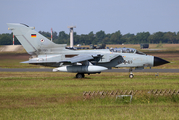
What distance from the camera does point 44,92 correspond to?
17.5m

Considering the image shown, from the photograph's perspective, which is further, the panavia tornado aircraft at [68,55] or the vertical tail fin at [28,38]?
the vertical tail fin at [28,38]

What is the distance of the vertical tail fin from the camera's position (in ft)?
85.9

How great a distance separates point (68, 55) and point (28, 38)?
13.5 ft

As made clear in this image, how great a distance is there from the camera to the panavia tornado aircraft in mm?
25922

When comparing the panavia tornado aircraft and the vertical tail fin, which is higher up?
the vertical tail fin

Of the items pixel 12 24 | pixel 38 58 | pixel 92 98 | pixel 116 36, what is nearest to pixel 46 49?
pixel 38 58

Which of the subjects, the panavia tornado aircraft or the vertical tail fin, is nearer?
the panavia tornado aircraft

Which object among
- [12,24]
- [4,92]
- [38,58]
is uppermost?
[12,24]

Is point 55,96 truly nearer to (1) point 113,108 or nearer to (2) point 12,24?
(1) point 113,108

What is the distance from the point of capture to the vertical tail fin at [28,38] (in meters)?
26.2

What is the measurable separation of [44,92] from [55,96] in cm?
166

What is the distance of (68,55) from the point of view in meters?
26.4

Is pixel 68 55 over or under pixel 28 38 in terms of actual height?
under

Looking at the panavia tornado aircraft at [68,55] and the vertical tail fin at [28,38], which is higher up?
the vertical tail fin at [28,38]
